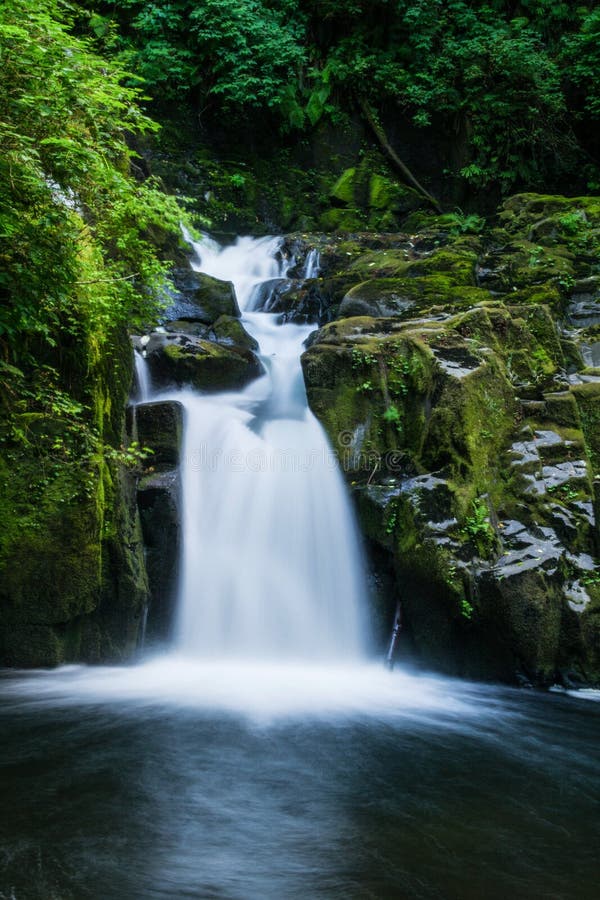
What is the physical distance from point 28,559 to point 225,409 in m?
3.22

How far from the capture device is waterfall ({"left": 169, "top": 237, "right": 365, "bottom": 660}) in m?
6.25

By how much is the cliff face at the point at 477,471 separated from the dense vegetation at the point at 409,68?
1093cm

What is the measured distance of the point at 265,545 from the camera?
6652 millimetres

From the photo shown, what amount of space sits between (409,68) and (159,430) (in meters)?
16.4

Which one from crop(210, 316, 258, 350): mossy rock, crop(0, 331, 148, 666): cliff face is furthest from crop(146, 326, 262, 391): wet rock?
crop(0, 331, 148, 666): cliff face

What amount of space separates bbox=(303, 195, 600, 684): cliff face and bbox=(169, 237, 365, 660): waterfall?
366mm

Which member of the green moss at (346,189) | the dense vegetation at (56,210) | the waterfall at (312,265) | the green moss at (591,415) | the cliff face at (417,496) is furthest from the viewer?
the green moss at (346,189)

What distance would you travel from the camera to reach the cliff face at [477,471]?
5.58 meters

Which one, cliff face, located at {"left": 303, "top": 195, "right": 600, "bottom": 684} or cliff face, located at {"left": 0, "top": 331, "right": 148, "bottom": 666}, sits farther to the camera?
cliff face, located at {"left": 303, "top": 195, "right": 600, "bottom": 684}

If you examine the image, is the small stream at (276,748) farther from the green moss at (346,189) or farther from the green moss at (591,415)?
the green moss at (346,189)

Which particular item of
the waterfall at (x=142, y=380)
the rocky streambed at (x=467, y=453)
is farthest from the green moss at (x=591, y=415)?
the waterfall at (x=142, y=380)

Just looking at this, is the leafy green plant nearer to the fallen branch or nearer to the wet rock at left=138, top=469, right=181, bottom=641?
the wet rock at left=138, top=469, right=181, bottom=641

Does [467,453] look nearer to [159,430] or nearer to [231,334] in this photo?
[159,430]

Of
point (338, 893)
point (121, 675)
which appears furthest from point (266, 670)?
point (338, 893)
